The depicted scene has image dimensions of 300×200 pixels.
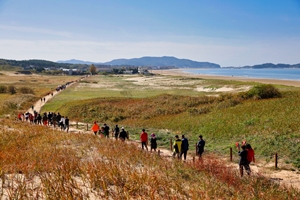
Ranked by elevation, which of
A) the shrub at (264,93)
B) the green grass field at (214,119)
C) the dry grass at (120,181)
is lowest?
the green grass field at (214,119)

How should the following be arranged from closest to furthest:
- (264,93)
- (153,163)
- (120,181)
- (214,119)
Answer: (120,181) < (153,163) < (214,119) < (264,93)

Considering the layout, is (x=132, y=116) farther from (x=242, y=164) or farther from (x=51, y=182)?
(x=51, y=182)

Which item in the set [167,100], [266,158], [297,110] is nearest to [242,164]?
[266,158]

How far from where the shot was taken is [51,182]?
773cm

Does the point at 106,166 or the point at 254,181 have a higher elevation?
the point at 106,166

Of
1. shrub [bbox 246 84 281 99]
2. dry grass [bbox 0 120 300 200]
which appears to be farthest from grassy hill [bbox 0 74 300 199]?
shrub [bbox 246 84 281 99]

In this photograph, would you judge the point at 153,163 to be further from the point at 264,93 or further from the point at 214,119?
the point at 264,93

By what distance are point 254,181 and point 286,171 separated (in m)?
4.67

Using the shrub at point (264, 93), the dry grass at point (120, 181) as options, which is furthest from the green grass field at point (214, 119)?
the dry grass at point (120, 181)

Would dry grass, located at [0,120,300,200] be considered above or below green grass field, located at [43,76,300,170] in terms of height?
above

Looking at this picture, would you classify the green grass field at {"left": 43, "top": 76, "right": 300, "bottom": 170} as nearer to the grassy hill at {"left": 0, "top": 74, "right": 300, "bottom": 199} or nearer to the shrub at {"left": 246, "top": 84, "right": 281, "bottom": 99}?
the grassy hill at {"left": 0, "top": 74, "right": 300, "bottom": 199}

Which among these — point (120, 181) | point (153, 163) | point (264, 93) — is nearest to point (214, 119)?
point (264, 93)

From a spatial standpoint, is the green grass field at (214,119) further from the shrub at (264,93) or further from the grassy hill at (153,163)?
the shrub at (264,93)

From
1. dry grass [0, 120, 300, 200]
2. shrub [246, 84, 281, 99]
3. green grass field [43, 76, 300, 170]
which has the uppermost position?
shrub [246, 84, 281, 99]
